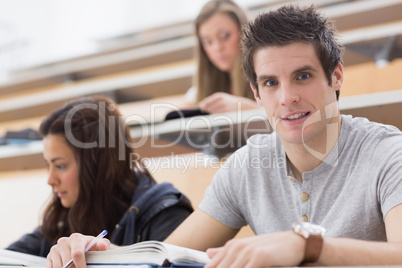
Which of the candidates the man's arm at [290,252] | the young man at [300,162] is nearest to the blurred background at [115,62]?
the young man at [300,162]

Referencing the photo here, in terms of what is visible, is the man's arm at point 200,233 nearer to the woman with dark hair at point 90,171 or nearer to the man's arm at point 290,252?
the woman with dark hair at point 90,171

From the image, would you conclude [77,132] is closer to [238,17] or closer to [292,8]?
[292,8]

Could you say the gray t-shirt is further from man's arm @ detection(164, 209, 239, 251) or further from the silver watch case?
the silver watch case

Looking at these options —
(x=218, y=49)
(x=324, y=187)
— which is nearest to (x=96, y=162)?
(x=324, y=187)

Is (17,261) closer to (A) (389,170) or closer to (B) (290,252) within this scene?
(B) (290,252)

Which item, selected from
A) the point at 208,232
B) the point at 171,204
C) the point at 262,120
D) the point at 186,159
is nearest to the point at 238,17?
the point at 186,159

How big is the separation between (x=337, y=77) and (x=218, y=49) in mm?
806

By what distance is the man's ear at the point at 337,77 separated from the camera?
0.84 metres

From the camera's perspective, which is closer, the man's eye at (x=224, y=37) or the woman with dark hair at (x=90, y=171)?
the woman with dark hair at (x=90, y=171)

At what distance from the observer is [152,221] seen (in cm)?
101

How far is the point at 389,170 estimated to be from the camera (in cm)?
69

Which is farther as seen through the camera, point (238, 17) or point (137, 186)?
point (238, 17)

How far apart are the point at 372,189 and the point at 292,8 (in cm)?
32

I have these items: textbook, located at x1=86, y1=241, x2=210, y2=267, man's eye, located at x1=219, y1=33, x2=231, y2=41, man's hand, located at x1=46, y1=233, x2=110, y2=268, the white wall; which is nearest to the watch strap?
textbook, located at x1=86, y1=241, x2=210, y2=267
